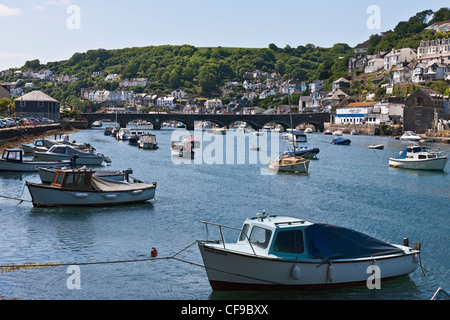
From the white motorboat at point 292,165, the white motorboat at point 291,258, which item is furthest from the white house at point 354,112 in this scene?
the white motorboat at point 291,258

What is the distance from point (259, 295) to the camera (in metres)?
19.1

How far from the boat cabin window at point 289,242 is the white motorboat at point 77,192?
1845 centimetres

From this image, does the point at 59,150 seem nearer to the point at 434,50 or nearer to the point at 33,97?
the point at 33,97

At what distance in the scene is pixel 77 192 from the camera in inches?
1332

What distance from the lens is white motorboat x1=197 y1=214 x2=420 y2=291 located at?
18.6 meters

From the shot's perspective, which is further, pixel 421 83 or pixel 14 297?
pixel 421 83

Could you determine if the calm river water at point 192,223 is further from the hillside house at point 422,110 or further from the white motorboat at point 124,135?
the hillside house at point 422,110

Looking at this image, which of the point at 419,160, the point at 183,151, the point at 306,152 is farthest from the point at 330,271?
the point at 183,151

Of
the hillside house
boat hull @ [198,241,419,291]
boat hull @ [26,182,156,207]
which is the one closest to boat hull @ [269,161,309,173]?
boat hull @ [26,182,156,207]

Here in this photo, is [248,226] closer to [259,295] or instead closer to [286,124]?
[259,295]

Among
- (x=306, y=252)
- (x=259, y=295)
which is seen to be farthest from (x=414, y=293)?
(x=259, y=295)

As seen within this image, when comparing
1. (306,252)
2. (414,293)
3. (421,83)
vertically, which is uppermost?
(421,83)
